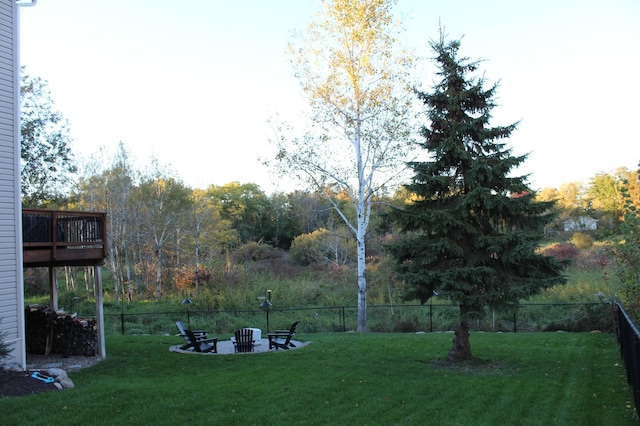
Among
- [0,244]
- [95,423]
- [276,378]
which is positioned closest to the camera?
[95,423]

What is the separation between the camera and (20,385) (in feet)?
25.8

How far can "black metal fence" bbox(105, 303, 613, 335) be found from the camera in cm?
1566

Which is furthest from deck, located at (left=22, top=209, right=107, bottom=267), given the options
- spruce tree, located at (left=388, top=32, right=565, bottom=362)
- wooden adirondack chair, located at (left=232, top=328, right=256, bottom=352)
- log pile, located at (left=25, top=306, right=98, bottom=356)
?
spruce tree, located at (left=388, top=32, right=565, bottom=362)

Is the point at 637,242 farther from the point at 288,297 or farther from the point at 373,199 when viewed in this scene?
the point at 288,297

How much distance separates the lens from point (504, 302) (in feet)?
30.5

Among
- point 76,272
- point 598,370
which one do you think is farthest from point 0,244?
point 76,272

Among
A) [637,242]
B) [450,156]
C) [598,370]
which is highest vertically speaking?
[450,156]

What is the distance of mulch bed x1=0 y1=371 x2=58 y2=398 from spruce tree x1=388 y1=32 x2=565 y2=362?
20.7ft

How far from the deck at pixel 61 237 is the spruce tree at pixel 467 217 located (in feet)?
22.7

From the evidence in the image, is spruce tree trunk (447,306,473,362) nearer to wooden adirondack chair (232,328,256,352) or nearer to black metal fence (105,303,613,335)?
wooden adirondack chair (232,328,256,352)

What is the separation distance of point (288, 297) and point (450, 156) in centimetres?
1736

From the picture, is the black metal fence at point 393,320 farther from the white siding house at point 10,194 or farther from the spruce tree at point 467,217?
the white siding house at point 10,194

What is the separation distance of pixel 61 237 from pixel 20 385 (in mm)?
4176

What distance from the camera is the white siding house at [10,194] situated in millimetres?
10117
